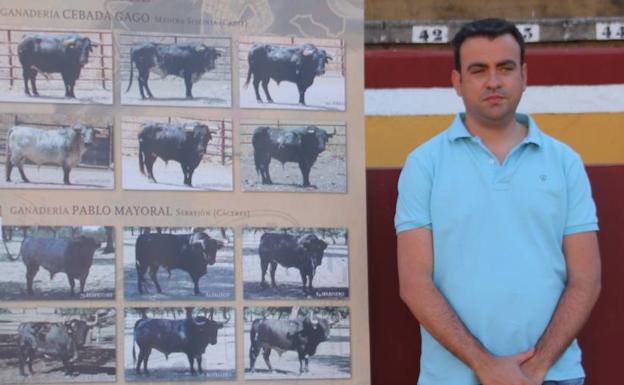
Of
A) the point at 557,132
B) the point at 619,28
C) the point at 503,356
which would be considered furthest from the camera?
the point at 619,28

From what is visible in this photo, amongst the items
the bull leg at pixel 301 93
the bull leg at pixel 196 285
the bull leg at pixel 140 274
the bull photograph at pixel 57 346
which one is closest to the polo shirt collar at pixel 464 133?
the bull leg at pixel 301 93

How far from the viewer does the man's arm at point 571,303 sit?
2721 mm

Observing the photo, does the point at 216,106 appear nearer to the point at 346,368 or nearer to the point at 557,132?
the point at 346,368

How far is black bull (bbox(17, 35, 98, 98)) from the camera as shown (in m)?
3.04

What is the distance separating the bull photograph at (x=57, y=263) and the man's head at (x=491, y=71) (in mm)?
1079

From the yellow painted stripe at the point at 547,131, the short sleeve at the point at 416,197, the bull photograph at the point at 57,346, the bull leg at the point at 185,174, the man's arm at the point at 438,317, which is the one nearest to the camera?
the man's arm at the point at 438,317

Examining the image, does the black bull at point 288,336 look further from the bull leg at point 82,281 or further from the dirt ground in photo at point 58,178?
the dirt ground in photo at point 58,178

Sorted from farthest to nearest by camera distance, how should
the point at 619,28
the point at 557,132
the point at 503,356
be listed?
the point at 619,28, the point at 557,132, the point at 503,356

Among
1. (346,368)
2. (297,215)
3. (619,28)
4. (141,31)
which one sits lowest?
(346,368)

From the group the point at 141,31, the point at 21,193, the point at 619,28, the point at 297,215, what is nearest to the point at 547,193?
the point at 297,215

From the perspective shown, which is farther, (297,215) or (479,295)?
(297,215)

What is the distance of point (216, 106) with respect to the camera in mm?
3148

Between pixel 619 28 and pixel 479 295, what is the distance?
3605mm

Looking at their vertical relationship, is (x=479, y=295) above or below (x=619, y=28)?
below
